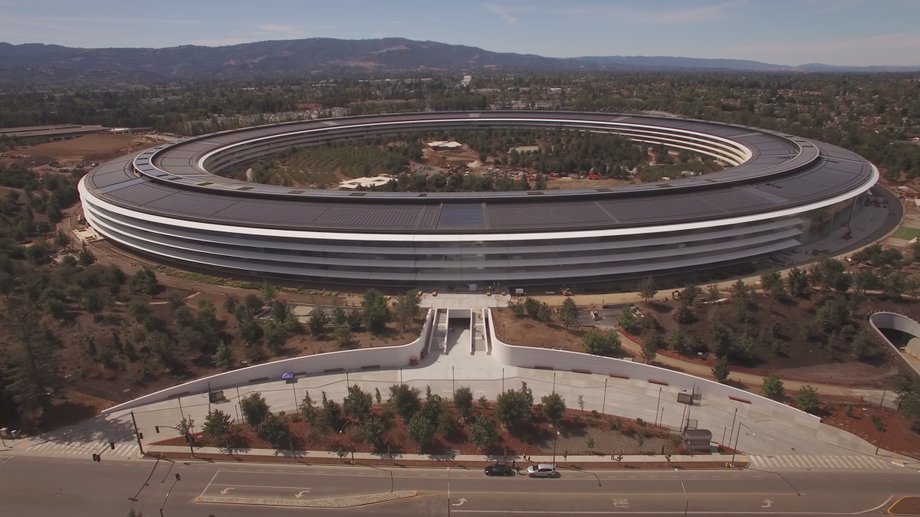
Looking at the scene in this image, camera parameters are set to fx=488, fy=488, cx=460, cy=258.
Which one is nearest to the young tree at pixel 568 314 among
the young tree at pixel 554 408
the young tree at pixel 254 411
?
the young tree at pixel 554 408

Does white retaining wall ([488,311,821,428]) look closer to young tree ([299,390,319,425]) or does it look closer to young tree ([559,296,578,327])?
young tree ([559,296,578,327])

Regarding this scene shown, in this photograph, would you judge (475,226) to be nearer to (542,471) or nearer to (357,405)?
(357,405)

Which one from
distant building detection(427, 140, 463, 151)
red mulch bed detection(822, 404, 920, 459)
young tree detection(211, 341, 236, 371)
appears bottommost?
red mulch bed detection(822, 404, 920, 459)

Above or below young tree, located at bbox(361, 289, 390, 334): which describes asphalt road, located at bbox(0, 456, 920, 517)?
below

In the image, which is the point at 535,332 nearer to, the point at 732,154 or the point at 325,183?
the point at 325,183

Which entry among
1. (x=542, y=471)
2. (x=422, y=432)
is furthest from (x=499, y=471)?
(x=422, y=432)

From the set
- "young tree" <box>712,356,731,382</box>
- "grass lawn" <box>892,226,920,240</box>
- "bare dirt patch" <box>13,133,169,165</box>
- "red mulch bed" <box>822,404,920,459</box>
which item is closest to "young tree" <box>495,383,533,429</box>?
"young tree" <box>712,356,731,382</box>

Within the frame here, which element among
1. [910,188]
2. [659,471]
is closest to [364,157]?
[659,471]
